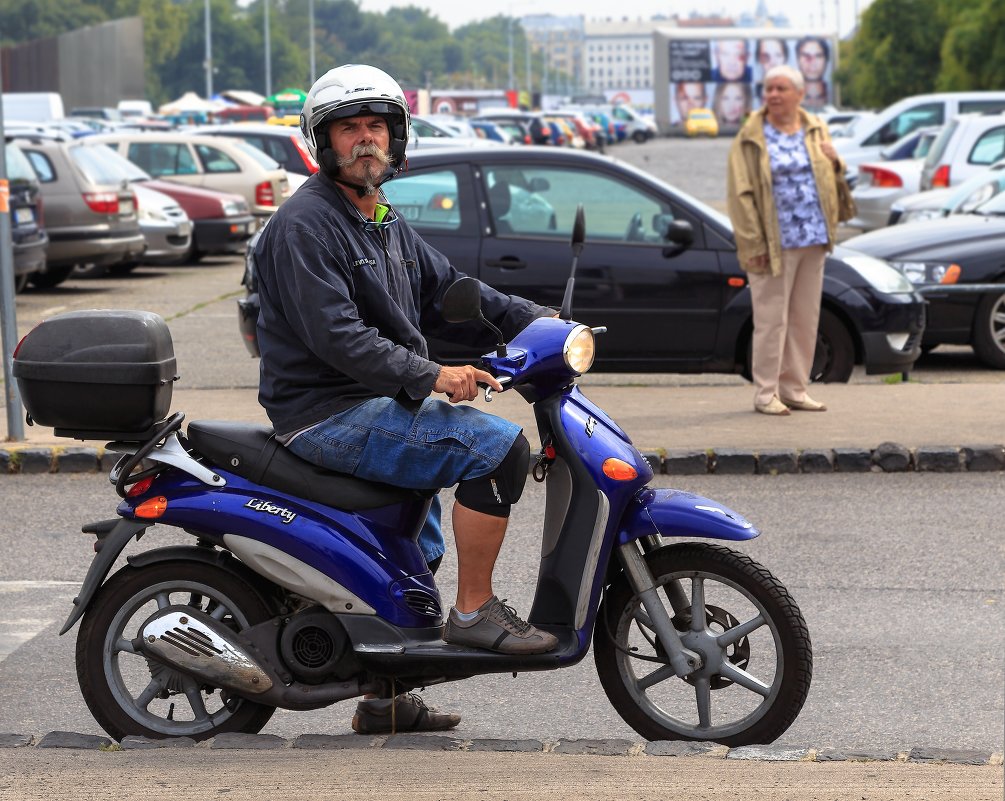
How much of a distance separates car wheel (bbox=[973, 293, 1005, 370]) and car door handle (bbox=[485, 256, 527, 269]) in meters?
3.64

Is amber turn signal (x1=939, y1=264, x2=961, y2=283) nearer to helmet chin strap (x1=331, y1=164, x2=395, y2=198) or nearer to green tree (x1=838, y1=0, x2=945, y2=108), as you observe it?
helmet chin strap (x1=331, y1=164, x2=395, y2=198)

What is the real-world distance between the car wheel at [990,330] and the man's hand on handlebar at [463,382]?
29.0 feet

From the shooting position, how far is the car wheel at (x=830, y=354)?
11.0 meters

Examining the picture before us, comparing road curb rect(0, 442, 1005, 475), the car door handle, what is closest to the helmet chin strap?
road curb rect(0, 442, 1005, 475)

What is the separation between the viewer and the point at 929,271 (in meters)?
12.8

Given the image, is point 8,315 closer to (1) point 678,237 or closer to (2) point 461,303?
(1) point 678,237

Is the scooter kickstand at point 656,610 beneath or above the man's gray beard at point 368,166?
beneath

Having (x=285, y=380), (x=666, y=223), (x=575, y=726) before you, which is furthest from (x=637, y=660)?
(x=666, y=223)

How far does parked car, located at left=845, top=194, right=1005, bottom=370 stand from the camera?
40.8 ft

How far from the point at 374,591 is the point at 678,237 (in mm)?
6326

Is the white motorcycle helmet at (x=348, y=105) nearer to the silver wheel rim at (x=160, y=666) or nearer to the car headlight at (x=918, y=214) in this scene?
the silver wheel rim at (x=160, y=666)

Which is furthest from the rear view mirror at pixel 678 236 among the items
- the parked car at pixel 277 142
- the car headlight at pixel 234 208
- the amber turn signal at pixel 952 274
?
the parked car at pixel 277 142

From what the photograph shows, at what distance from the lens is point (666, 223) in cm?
1092

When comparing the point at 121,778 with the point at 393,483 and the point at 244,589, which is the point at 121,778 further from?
the point at 393,483
